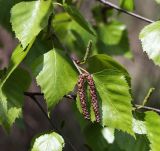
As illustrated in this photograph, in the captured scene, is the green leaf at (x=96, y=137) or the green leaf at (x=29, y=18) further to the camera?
the green leaf at (x=96, y=137)

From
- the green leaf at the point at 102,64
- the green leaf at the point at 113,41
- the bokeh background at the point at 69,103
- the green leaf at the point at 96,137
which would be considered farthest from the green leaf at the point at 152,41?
the bokeh background at the point at 69,103

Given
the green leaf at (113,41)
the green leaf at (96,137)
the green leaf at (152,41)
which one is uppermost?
the green leaf at (152,41)

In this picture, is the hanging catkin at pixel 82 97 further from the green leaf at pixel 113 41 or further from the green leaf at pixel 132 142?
the green leaf at pixel 113 41

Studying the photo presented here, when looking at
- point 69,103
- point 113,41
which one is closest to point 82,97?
point 113,41

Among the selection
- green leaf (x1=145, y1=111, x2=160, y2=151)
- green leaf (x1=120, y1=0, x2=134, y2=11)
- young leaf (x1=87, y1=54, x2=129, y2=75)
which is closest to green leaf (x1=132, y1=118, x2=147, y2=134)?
green leaf (x1=145, y1=111, x2=160, y2=151)

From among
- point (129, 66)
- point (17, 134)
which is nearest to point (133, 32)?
point (129, 66)
